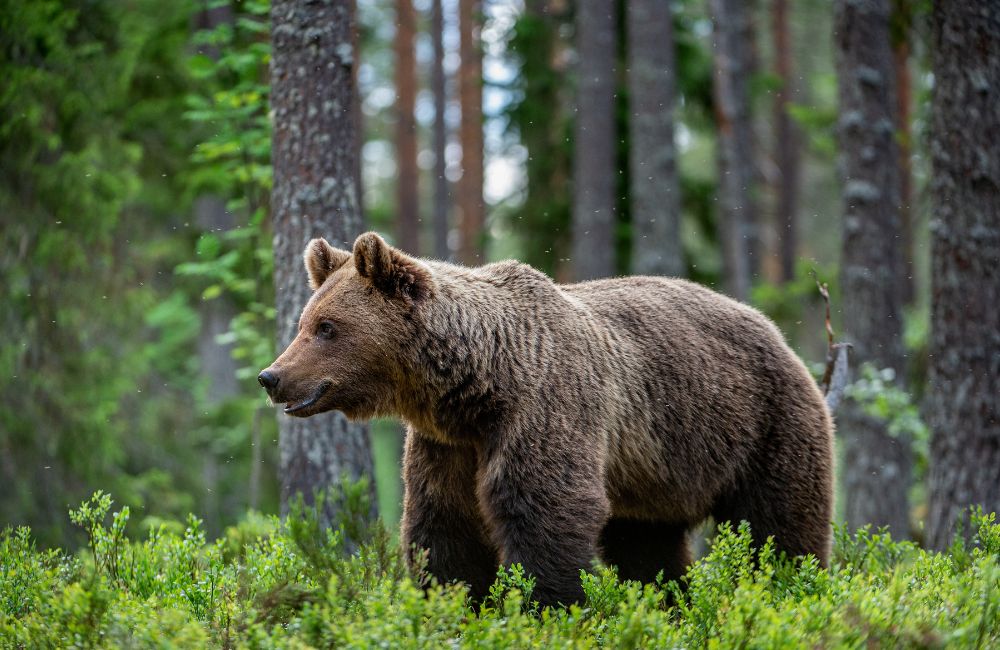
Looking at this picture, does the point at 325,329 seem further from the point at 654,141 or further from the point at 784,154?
the point at 784,154

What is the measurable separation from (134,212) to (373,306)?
35.5 ft

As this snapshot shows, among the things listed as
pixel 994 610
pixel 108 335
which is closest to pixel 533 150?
pixel 108 335

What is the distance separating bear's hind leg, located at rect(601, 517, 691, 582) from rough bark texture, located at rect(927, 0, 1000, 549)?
2.55 m

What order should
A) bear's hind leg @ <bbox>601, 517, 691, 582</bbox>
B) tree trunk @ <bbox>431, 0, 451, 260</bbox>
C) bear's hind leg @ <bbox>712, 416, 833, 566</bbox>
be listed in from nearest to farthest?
bear's hind leg @ <bbox>712, 416, 833, 566</bbox> → bear's hind leg @ <bbox>601, 517, 691, 582</bbox> → tree trunk @ <bbox>431, 0, 451, 260</bbox>

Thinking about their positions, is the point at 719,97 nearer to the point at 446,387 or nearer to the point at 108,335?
the point at 108,335

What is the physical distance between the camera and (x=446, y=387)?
526 centimetres

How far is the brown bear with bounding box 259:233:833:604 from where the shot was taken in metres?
5.07

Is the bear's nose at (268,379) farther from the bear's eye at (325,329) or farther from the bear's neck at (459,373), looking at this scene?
the bear's neck at (459,373)

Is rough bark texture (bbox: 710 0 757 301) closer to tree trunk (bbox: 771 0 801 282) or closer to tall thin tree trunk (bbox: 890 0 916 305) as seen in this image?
tall thin tree trunk (bbox: 890 0 916 305)

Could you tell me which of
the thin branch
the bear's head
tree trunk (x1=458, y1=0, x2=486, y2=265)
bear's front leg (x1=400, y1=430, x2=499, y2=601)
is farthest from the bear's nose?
tree trunk (x1=458, y1=0, x2=486, y2=265)

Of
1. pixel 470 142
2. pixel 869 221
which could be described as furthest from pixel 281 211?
pixel 470 142

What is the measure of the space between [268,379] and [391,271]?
0.86m

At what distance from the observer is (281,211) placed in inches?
274

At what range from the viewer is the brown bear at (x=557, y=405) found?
16.6 feet
